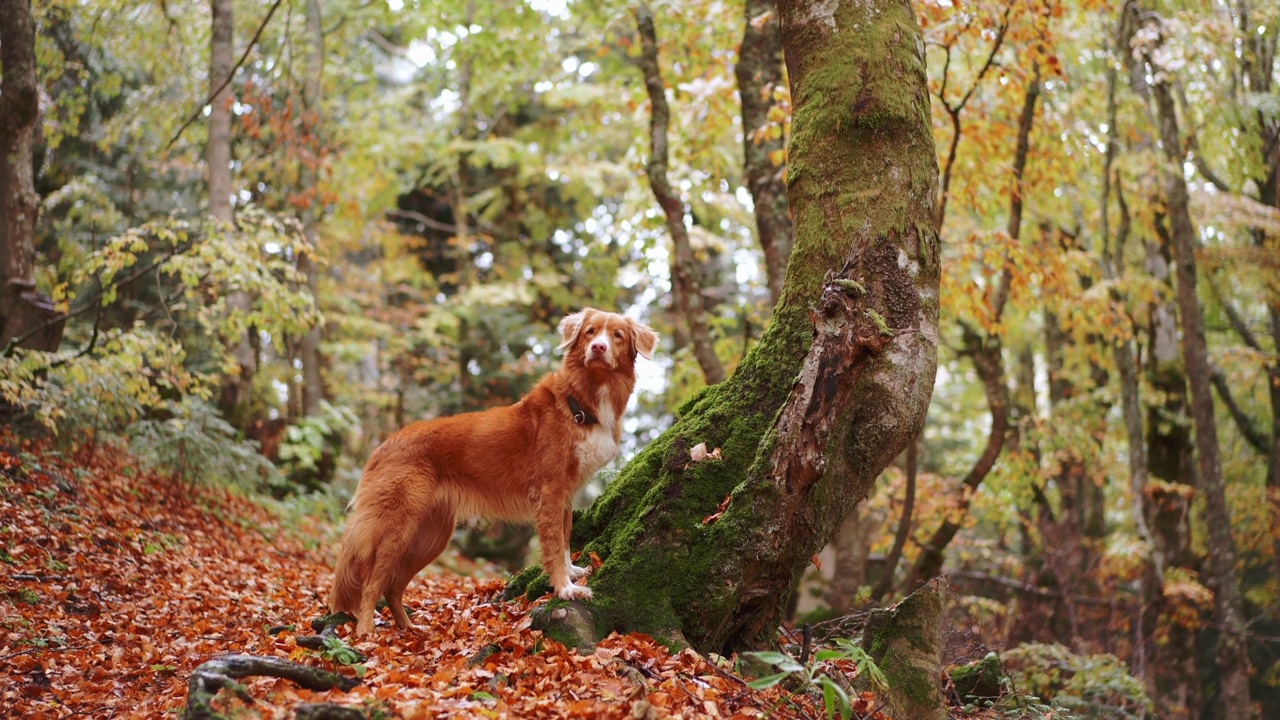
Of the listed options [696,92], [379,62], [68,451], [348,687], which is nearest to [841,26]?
[348,687]

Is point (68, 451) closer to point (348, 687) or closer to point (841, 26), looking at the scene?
point (348, 687)

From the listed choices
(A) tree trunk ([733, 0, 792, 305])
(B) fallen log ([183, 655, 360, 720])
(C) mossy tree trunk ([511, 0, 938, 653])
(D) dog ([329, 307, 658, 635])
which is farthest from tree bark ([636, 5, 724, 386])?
(B) fallen log ([183, 655, 360, 720])

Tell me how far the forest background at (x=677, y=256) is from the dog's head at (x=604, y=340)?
1.95m

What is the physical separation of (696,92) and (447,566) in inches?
333

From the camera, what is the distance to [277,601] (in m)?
7.69

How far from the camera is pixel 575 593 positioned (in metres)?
4.94

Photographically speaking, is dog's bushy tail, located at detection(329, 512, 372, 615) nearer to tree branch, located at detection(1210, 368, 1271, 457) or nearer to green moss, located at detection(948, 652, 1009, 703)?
green moss, located at detection(948, 652, 1009, 703)

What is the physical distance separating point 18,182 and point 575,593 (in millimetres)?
8278

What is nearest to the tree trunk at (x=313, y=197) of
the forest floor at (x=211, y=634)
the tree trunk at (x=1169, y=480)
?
the forest floor at (x=211, y=634)

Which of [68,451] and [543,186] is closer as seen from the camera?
[68,451]

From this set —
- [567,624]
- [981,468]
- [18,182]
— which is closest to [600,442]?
[567,624]

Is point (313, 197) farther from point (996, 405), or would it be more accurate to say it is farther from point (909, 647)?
point (909, 647)

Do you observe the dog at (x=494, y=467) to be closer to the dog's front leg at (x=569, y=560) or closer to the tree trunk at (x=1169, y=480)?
the dog's front leg at (x=569, y=560)

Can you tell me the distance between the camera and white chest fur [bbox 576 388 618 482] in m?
5.41
